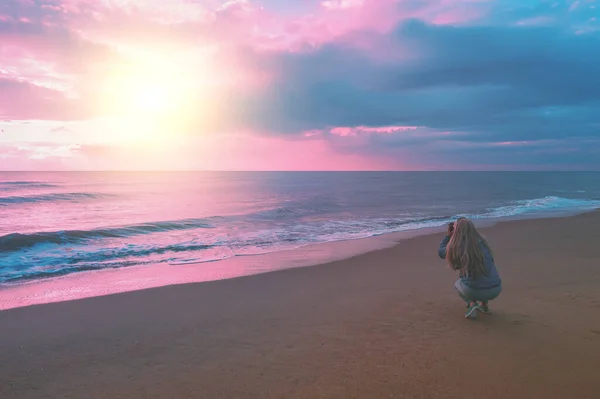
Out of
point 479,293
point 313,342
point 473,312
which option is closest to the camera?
point 313,342

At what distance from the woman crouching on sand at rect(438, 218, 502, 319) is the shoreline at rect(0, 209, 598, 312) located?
6071 mm

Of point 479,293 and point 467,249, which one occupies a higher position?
point 467,249

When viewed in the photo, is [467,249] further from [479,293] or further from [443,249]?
[479,293]

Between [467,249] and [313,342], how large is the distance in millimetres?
2731

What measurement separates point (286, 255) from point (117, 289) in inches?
236

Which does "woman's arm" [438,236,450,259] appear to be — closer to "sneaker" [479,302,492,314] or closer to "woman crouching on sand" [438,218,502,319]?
"woman crouching on sand" [438,218,502,319]

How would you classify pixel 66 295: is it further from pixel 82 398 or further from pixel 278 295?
pixel 82 398

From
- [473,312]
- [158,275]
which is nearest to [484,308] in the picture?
[473,312]

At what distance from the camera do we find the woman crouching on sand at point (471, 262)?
6.00 meters

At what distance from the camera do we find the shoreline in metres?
9.27

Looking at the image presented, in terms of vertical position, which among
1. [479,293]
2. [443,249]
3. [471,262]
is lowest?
[479,293]

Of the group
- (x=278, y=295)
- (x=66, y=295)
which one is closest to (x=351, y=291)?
(x=278, y=295)

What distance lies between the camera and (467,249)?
236 inches

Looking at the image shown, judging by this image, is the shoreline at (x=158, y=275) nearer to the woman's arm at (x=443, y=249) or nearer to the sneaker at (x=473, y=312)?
the woman's arm at (x=443, y=249)
